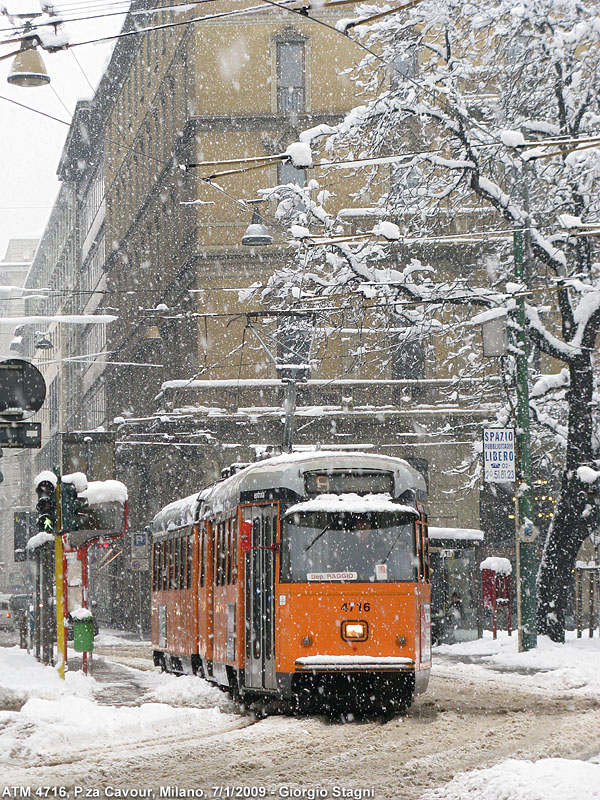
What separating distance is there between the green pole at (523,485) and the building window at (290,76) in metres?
19.4

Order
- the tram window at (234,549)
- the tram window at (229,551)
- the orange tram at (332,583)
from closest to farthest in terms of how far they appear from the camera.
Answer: the orange tram at (332,583)
the tram window at (234,549)
the tram window at (229,551)

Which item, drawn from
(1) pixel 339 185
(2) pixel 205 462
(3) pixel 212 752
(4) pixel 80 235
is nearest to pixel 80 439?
(2) pixel 205 462

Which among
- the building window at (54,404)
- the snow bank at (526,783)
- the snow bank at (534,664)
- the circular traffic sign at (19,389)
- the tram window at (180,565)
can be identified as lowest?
the snow bank at (534,664)

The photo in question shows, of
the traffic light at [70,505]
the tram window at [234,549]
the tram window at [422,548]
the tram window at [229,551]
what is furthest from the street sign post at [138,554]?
the tram window at [422,548]

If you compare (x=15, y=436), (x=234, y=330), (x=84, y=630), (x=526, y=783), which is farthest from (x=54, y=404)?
(x=526, y=783)

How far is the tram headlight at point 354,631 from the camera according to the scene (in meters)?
15.6

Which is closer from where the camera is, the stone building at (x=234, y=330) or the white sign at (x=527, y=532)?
the white sign at (x=527, y=532)

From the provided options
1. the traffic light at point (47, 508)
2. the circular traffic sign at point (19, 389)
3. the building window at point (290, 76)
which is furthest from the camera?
the building window at point (290, 76)

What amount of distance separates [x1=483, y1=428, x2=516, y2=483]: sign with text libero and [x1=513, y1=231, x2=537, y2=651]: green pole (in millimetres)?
481

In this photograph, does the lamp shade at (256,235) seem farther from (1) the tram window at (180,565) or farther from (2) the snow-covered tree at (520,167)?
(1) the tram window at (180,565)

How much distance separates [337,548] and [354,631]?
0.86 metres

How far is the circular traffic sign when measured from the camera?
17.0 m

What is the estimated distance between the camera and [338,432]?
41.6m

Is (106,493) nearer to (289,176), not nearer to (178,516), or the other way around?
(178,516)
